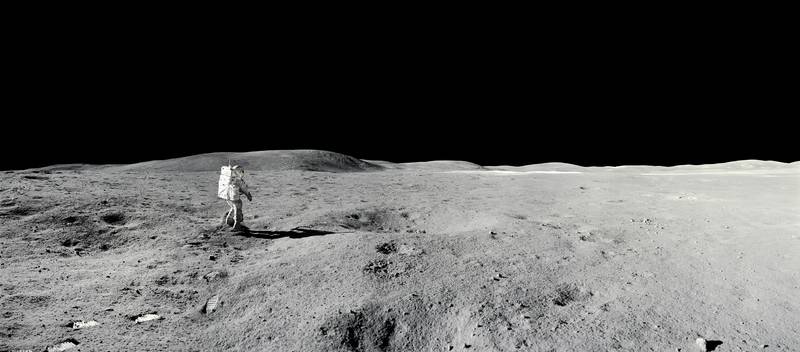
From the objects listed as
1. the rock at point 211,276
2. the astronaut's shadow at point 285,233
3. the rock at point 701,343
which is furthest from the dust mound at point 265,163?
the rock at point 701,343

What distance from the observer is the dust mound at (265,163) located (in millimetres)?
10383

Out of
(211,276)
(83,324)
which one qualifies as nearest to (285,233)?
(211,276)

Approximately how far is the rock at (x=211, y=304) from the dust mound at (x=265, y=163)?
7567 mm

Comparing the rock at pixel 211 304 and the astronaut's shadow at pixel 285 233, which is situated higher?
the astronaut's shadow at pixel 285 233

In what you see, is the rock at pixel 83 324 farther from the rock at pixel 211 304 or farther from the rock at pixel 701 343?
the rock at pixel 701 343

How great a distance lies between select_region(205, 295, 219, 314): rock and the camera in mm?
2650

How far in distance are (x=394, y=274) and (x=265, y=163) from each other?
325 inches

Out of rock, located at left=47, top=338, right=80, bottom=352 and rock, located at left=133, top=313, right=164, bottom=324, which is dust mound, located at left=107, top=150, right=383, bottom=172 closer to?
rock, located at left=133, top=313, right=164, bottom=324

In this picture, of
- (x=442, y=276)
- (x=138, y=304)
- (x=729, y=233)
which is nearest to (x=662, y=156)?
(x=729, y=233)

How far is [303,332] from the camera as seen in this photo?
241cm

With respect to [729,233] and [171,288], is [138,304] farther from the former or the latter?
[729,233]

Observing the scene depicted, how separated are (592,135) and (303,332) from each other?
1983cm

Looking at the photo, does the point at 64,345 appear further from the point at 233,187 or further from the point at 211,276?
the point at 233,187

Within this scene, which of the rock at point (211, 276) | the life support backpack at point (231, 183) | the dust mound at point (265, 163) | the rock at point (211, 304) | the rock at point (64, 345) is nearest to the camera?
the rock at point (64, 345)
